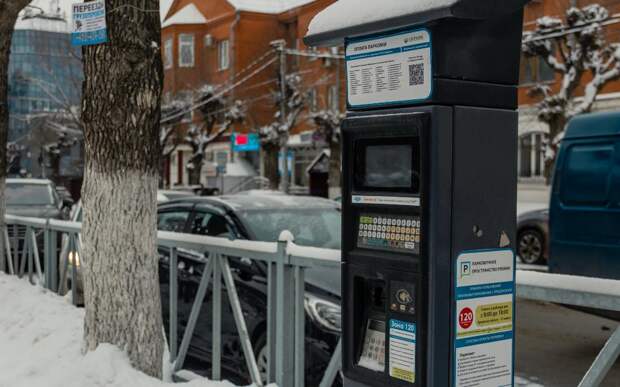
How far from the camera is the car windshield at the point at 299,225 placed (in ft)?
20.6

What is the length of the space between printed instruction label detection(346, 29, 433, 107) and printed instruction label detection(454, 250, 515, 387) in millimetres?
645

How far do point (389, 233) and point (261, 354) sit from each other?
8.55 feet

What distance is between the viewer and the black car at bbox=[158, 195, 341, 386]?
4906 mm

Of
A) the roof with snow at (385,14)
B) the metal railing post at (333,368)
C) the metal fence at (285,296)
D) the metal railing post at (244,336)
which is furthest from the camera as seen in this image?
the metal railing post at (244,336)

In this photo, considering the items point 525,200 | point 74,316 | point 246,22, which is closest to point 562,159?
point 74,316

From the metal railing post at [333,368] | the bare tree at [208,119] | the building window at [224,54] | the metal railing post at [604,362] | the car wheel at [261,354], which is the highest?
the building window at [224,54]

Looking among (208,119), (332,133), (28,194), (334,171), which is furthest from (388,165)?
(208,119)

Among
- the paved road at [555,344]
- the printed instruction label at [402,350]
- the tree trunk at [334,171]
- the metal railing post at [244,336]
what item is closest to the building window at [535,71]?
the tree trunk at [334,171]

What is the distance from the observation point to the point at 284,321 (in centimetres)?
457

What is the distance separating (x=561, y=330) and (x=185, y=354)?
3284mm

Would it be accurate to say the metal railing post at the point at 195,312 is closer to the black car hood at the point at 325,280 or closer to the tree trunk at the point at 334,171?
the black car hood at the point at 325,280

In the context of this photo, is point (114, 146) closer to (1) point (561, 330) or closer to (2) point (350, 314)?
(2) point (350, 314)

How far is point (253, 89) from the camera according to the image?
41.8m

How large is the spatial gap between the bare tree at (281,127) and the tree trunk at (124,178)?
1047 inches
